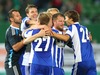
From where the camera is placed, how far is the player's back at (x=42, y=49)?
11.0 m

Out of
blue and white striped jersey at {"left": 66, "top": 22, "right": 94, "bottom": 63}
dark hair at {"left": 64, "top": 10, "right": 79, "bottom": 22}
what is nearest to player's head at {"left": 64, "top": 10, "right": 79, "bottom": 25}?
dark hair at {"left": 64, "top": 10, "right": 79, "bottom": 22}

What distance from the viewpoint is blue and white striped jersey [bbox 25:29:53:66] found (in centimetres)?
1096

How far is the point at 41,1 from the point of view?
2145cm

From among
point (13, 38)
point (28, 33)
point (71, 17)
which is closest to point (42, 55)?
point (28, 33)

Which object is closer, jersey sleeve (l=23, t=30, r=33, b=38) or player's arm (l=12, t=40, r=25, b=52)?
jersey sleeve (l=23, t=30, r=33, b=38)

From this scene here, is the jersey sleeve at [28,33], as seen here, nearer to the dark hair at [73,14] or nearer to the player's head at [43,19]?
the player's head at [43,19]

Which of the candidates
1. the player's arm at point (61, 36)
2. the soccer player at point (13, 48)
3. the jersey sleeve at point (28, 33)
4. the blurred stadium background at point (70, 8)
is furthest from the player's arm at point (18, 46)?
the blurred stadium background at point (70, 8)

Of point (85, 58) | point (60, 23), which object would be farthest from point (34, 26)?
point (85, 58)

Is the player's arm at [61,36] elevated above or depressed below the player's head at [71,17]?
below

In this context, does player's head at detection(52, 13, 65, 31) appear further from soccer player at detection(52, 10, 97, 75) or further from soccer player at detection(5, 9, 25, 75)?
soccer player at detection(5, 9, 25, 75)

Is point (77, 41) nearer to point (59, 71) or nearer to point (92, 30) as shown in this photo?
point (59, 71)

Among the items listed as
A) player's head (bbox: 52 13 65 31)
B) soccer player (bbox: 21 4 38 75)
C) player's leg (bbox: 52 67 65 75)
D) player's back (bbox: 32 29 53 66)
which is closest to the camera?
player's back (bbox: 32 29 53 66)

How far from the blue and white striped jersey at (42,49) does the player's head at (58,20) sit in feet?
1.25

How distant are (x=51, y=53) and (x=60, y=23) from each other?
2.17ft
